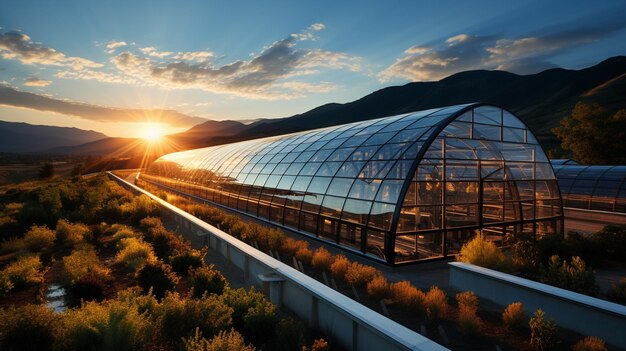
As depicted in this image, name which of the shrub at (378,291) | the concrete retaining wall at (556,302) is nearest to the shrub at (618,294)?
the concrete retaining wall at (556,302)

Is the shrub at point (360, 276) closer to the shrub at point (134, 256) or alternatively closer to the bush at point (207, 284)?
the bush at point (207, 284)

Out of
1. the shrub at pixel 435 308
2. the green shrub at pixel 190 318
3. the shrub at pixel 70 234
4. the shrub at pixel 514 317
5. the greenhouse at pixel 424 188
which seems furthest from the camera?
the shrub at pixel 70 234

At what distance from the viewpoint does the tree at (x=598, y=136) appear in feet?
144

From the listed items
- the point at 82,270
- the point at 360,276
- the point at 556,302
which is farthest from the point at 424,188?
the point at 82,270

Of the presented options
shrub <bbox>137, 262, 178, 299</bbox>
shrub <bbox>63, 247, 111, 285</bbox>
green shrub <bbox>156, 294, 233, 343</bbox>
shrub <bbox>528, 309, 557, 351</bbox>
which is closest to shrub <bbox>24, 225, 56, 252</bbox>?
shrub <bbox>63, 247, 111, 285</bbox>

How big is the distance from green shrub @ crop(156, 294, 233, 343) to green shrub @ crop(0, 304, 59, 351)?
1.80 meters

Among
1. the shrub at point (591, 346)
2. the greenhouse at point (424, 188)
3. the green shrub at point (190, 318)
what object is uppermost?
the greenhouse at point (424, 188)

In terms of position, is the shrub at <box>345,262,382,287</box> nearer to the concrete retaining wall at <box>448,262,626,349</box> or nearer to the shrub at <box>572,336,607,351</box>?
the concrete retaining wall at <box>448,262,626,349</box>

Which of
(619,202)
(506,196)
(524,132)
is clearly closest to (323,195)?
(506,196)

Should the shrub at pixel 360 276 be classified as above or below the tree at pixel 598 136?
below

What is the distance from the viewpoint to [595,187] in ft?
88.1

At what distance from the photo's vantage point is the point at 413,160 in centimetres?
1312

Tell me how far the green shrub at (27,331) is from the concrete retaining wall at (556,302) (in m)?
10.4

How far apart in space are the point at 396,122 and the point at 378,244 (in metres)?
7.22
